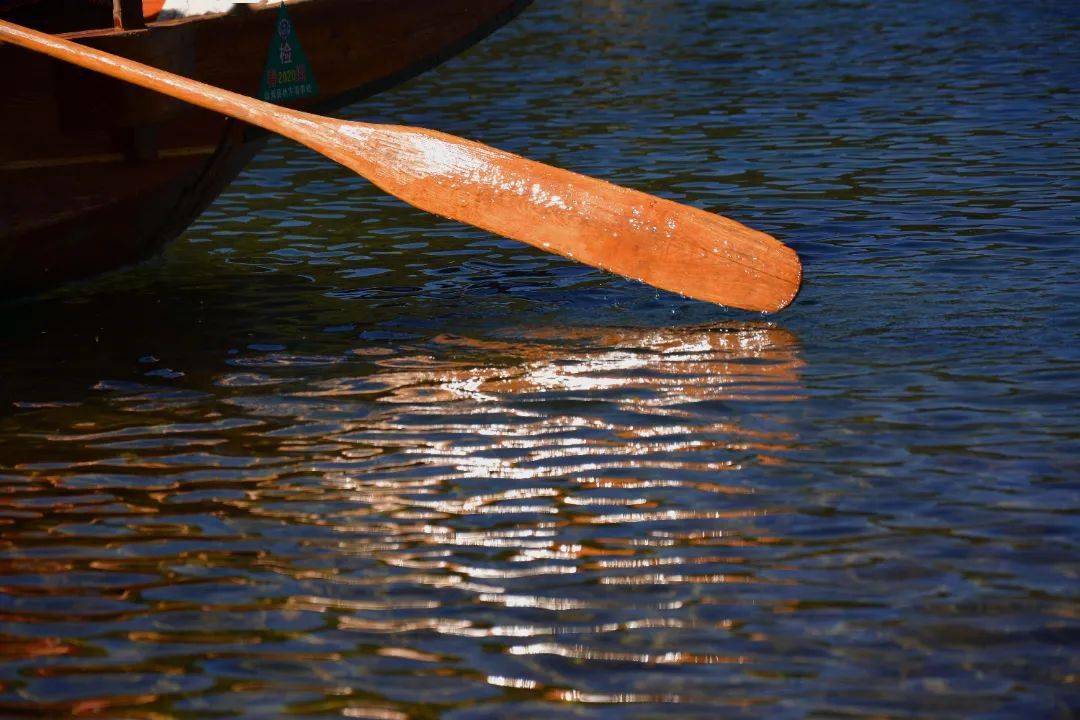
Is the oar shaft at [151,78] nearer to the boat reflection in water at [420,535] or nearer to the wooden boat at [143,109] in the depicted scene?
the wooden boat at [143,109]

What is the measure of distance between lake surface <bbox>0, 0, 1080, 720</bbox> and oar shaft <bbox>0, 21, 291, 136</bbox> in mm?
997

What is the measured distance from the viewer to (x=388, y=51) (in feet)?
27.2

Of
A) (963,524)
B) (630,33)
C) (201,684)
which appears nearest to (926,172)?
(963,524)

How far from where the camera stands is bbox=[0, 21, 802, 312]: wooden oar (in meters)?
6.31

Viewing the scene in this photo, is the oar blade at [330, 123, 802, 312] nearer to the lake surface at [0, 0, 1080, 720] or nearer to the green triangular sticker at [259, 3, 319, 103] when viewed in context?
the lake surface at [0, 0, 1080, 720]

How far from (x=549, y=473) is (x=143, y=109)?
309 centimetres

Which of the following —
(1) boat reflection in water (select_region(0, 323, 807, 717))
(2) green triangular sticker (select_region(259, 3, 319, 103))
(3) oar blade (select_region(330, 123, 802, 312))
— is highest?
(2) green triangular sticker (select_region(259, 3, 319, 103))

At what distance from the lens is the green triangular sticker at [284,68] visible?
776cm

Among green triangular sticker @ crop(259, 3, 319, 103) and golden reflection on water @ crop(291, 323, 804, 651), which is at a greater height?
green triangular sticker @ crop(259, 3, 319, 103)

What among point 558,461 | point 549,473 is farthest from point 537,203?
point 549,473

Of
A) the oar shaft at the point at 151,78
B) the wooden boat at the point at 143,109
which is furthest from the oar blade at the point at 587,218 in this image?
the wooden boat at the point at 143,109

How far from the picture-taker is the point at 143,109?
7184mm

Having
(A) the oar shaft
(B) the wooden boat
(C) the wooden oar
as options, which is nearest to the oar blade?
(C) the wooden oar

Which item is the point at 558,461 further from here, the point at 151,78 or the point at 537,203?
the point at 151,78
